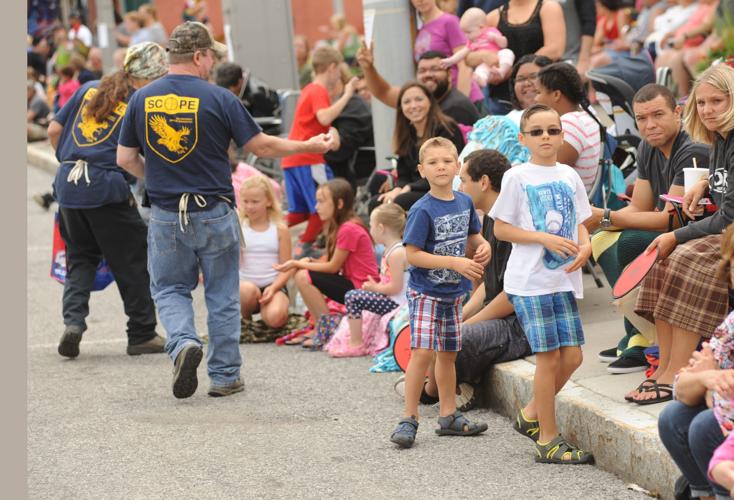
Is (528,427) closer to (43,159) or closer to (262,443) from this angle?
(262,443)

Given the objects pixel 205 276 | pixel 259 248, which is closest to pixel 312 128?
pixel 259 248

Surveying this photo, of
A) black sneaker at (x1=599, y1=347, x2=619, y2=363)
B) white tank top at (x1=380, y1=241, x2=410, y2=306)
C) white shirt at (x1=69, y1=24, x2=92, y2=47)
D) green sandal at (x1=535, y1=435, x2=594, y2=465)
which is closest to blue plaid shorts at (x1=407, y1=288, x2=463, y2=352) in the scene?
green sandal at (x1=535, y1=435, x2=594, y2=465)

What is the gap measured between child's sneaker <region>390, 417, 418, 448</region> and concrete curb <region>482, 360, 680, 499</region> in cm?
65

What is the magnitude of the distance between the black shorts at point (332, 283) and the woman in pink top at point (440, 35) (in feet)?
6.61

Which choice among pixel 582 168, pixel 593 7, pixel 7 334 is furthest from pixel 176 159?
pixel 593 7

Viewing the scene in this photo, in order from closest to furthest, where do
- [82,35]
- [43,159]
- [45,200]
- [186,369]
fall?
[186,369] < [45,200] < [43,159] < [82,35]

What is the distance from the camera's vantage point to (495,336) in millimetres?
6953

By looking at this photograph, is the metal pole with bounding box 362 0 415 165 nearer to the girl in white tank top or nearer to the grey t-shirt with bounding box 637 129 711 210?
the girl in white tank top

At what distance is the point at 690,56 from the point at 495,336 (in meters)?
5.19

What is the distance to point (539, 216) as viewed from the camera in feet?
19.3

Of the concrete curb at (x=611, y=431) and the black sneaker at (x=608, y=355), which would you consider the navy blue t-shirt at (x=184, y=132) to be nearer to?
the concrete curb at (x=611, y=431)

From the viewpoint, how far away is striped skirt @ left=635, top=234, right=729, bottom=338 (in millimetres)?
→ 5664

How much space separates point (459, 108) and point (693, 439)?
16.8 feet

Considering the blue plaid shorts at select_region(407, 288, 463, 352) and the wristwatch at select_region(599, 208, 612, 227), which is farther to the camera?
the wristwatch at select_region(599, 208, 612, 227)
